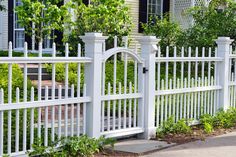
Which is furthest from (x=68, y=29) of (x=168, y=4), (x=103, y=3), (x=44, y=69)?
(x=168, y=4)

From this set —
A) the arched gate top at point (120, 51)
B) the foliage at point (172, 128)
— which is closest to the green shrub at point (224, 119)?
the foliage at point (172, 128)

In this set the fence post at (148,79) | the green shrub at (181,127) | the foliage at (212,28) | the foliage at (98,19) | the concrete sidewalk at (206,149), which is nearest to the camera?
the concrete sidewalk at (206,149)

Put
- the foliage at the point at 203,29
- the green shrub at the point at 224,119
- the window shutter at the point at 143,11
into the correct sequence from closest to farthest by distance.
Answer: the green shrub at the point at 224,119 < the foliage at the point at 203,29 < the window shutter at the point at 143,11

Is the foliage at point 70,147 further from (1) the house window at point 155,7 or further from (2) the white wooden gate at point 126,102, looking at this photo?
(1) the house window at point 155,7

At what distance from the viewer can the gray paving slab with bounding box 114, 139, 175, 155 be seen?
761 centimetres

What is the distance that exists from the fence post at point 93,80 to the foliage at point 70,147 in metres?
0.23

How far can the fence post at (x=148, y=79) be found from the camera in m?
8.46

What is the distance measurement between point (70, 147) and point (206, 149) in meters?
2.25

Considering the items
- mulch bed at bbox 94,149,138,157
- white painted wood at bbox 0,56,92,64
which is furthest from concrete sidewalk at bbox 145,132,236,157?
white painted wood at bbox 0,56,92,64

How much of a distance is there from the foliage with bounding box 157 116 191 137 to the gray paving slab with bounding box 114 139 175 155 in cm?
54

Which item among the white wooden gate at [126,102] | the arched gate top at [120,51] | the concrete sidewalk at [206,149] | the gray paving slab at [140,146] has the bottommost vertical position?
the concrete sidewalk at [206,149]

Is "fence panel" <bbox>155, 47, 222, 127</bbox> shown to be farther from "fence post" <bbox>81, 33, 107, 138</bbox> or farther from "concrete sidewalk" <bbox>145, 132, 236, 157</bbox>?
"fence post" <bbox>81, 33, 107, 138</bbox>

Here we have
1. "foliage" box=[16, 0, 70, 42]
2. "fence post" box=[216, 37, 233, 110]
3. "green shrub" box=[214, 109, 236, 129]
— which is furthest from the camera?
"foliage" box=[16, 0, 70, 42]

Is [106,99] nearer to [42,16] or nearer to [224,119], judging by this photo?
[224,119]
